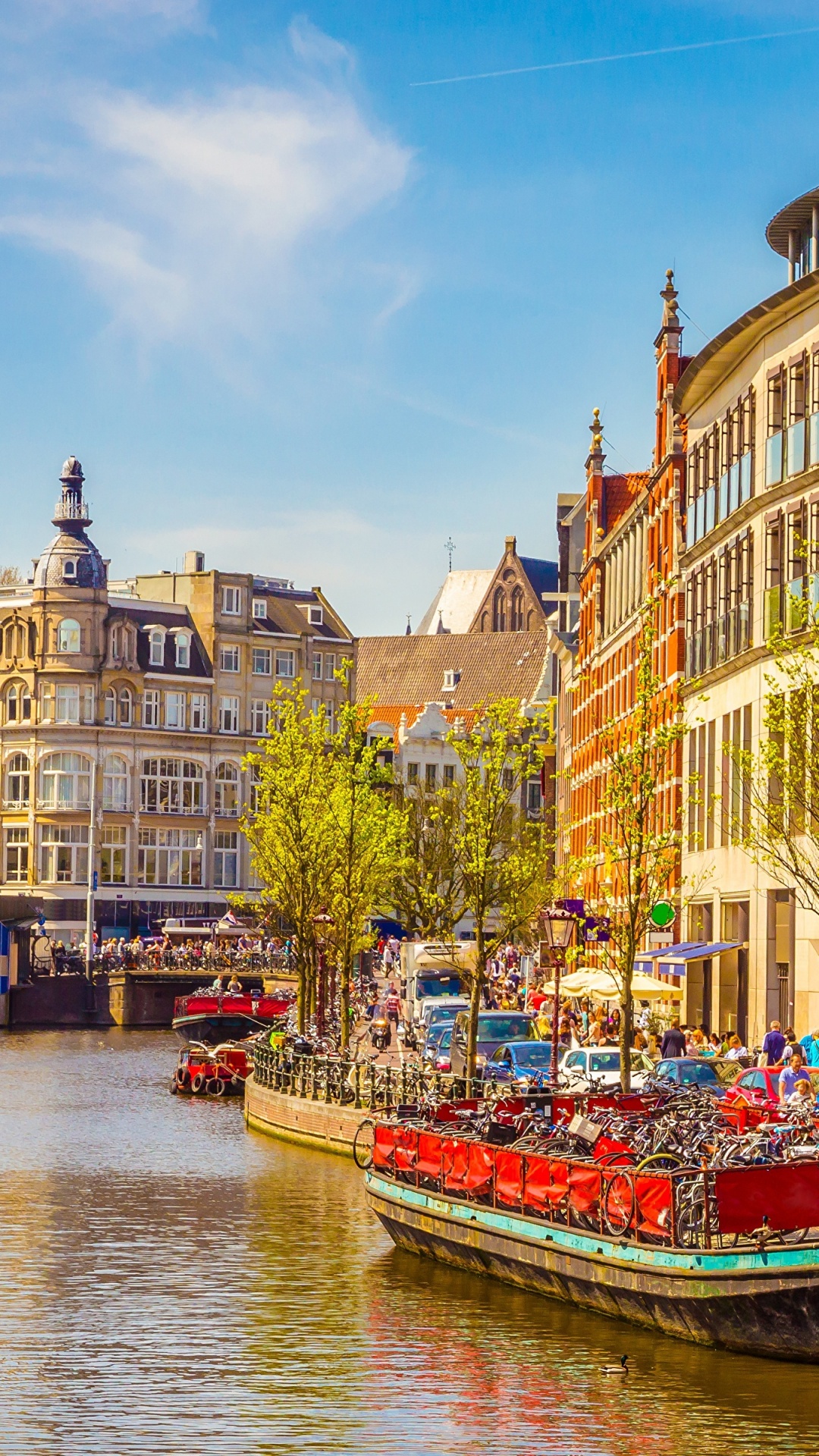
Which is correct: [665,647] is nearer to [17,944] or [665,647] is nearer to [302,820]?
[302,820]

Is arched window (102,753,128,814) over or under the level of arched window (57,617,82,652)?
under

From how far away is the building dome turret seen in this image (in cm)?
13900

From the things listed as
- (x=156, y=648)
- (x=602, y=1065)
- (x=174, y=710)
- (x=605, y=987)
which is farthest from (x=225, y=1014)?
(x=174, y=710)

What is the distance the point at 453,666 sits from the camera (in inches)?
7470

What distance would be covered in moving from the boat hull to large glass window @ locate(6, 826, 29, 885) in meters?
110

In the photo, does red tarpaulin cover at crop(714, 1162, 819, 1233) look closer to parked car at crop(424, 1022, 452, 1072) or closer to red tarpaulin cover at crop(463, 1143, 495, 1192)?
red tarpaulin cover at crop(463, 1143, 495, 1192)

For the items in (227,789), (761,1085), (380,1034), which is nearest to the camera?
(761,1085)

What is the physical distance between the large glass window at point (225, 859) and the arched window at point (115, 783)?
23.1 feet

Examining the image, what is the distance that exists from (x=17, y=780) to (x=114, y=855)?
7.53 m

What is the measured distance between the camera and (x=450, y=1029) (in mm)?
60375

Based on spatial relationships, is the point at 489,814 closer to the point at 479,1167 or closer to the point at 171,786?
the point at 479,1167

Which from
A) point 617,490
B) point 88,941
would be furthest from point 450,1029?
point 88,941

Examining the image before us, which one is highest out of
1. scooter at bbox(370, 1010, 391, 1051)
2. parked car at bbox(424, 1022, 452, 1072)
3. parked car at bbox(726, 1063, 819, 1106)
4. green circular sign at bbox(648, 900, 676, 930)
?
green circular sign at bbox(648, 900, 676, 930)

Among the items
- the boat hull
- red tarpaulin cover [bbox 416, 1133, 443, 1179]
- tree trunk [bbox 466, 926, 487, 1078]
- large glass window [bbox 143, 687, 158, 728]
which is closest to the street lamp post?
tree trunk [bbox 466, 926, 487, 1078]
